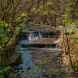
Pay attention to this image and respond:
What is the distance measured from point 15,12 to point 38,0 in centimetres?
25

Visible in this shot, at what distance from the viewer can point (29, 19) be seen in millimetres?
2285

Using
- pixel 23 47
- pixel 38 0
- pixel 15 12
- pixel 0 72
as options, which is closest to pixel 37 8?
pixel 38 0

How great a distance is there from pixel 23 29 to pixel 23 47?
0.17m

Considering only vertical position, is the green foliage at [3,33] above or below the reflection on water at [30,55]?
above

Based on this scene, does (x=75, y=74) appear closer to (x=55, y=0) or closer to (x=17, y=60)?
(x=17, y=60)

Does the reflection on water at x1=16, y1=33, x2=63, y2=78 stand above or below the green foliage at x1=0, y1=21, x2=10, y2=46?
below

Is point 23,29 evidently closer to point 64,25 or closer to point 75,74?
point 64,25

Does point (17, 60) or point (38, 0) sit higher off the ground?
point (38, 0)

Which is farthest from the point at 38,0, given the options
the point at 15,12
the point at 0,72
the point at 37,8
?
the point at 0,72

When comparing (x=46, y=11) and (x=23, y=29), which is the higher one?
(x=46, y=11)

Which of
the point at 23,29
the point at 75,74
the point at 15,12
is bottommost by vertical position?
the point at 75,74

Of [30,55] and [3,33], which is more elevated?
[3,33]

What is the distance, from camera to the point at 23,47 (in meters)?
2.26

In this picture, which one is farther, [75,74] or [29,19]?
[29,19]
